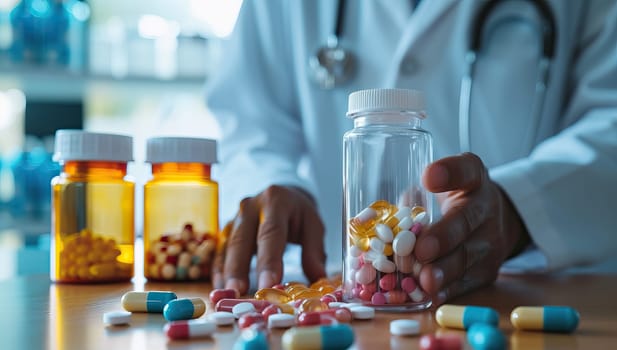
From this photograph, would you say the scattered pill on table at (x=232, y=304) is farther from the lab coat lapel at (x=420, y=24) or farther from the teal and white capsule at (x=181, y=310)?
the lab coat lapel at (x=420, y=24)

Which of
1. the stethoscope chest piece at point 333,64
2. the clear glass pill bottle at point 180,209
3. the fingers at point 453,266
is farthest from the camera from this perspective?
the stethoscope chest piece at point 333,64

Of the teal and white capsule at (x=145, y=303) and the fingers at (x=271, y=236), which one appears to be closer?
the teal and white capsule at (x=145, y=303)

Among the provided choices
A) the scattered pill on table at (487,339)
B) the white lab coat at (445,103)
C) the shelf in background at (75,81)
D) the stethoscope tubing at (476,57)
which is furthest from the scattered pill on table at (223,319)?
the shelf in background at (75,81)

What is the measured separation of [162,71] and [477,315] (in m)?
1.71

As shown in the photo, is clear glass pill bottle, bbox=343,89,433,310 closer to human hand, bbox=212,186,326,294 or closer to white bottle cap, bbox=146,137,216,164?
human hand, bbox=212,186,326,294

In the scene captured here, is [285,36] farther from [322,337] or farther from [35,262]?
[322,337]

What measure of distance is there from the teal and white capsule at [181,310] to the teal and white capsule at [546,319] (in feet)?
0.95

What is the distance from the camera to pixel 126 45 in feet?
6.80

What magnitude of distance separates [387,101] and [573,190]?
1.47 ft

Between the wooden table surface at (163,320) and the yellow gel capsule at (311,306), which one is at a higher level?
the yellow gel capsule at (311,306)

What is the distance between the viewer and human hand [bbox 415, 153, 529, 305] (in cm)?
67

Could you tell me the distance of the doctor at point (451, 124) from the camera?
0.87 meters

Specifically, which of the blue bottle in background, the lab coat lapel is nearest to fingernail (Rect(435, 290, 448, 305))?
the lab coat lapel

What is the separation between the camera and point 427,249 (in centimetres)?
66
